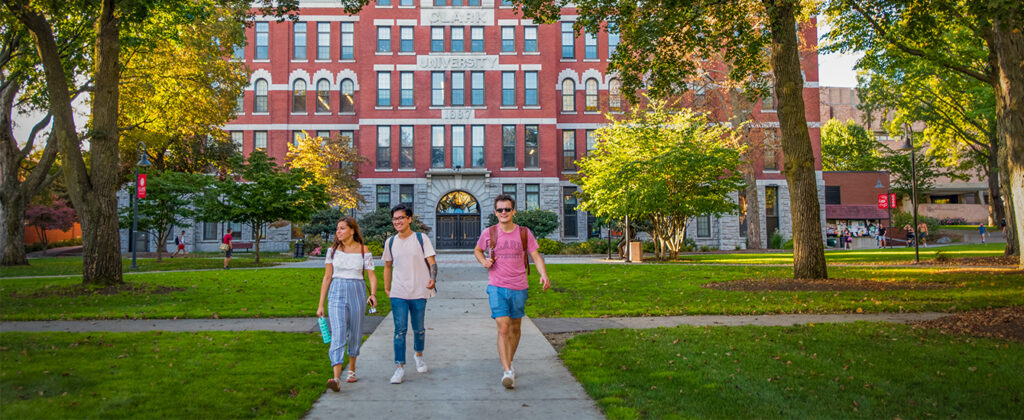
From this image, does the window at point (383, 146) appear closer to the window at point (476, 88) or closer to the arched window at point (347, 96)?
the arched window at point (347, 96)

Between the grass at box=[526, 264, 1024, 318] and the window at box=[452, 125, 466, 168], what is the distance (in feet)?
A: 71.1

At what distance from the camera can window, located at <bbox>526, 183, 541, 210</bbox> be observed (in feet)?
128

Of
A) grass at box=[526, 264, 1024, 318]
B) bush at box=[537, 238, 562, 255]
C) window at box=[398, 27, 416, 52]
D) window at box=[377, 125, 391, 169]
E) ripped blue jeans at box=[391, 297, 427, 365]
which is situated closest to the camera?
ripped blue jeans at box=[391, 297, 427, 365]

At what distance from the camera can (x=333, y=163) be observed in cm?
3684

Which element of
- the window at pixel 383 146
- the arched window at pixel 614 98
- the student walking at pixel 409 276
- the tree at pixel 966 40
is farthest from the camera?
the arched window at pixel 614 98

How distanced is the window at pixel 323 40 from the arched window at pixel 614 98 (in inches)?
746

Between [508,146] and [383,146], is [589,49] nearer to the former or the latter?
[508,146]

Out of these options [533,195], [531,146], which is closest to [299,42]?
[531,146]

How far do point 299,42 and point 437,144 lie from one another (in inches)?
471

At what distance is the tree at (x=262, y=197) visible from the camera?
24812 mm

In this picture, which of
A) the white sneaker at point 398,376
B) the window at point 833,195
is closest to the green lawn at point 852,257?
the white sneaker at point 398,376

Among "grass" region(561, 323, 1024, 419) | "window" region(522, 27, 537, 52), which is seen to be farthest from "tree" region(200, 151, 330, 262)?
"grass" region(561, 323, 1024, 419)

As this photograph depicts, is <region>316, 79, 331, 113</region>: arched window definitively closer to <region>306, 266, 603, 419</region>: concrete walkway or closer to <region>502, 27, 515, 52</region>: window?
<region>502, 27, 515, 52</region>: window

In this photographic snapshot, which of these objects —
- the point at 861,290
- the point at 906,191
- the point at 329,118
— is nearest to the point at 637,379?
the point at 861,290
